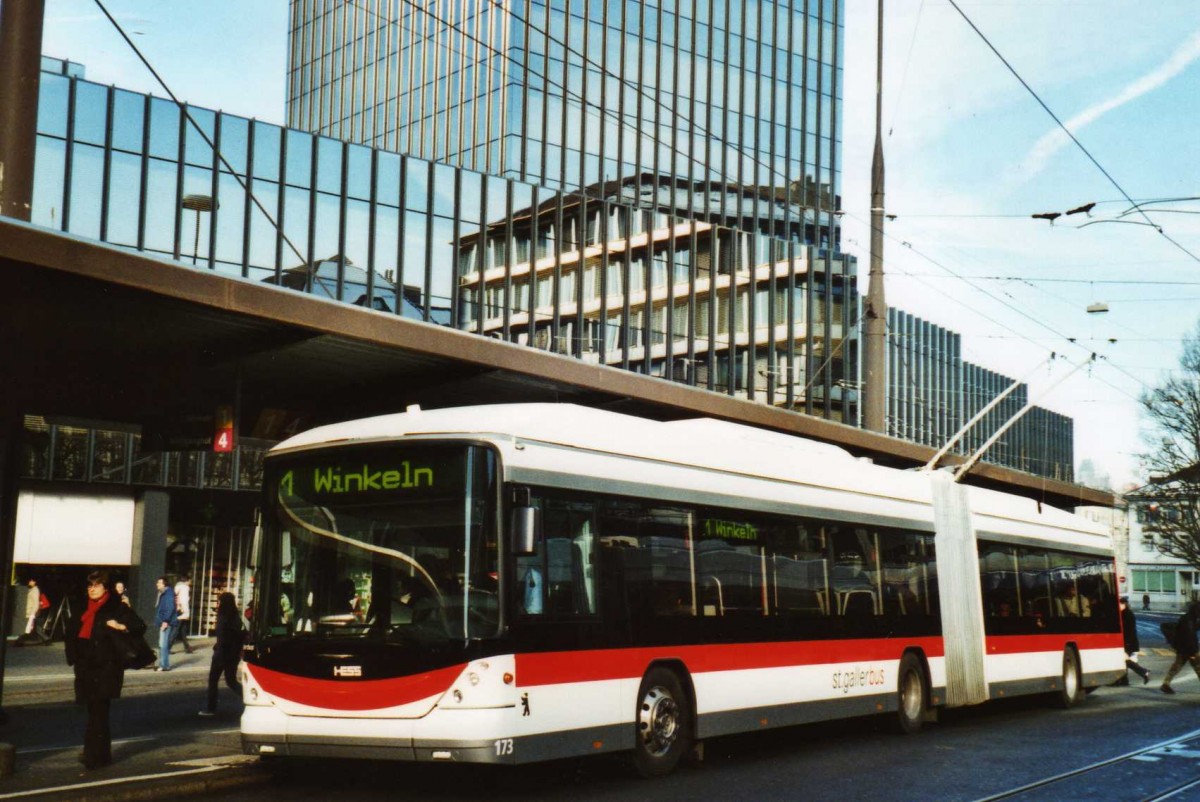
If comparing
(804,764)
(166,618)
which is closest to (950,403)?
(166,618)

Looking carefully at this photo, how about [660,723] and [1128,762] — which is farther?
[1128,762]

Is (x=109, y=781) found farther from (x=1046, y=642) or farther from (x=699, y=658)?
(x=1046, y=642)

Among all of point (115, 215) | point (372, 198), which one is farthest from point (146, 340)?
point (372, 198)

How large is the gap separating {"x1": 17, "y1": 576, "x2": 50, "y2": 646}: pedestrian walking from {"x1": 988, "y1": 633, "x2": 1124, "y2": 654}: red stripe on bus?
78.4 ft

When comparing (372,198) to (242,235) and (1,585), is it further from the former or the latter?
(1,585)

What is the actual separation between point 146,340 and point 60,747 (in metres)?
3.95

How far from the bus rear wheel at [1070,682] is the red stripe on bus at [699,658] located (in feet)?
16.3

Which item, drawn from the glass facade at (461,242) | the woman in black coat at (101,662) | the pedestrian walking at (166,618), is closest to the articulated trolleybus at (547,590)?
the woman in black coat at (101,662)

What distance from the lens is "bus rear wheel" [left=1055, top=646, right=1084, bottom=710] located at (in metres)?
20.1

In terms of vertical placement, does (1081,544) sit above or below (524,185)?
below

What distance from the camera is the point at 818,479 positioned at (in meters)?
14.6

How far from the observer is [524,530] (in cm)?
961

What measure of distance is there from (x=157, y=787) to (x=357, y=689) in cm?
159

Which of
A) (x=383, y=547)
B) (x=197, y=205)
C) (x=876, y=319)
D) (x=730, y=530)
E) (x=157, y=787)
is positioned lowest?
(x=157, y=787)
